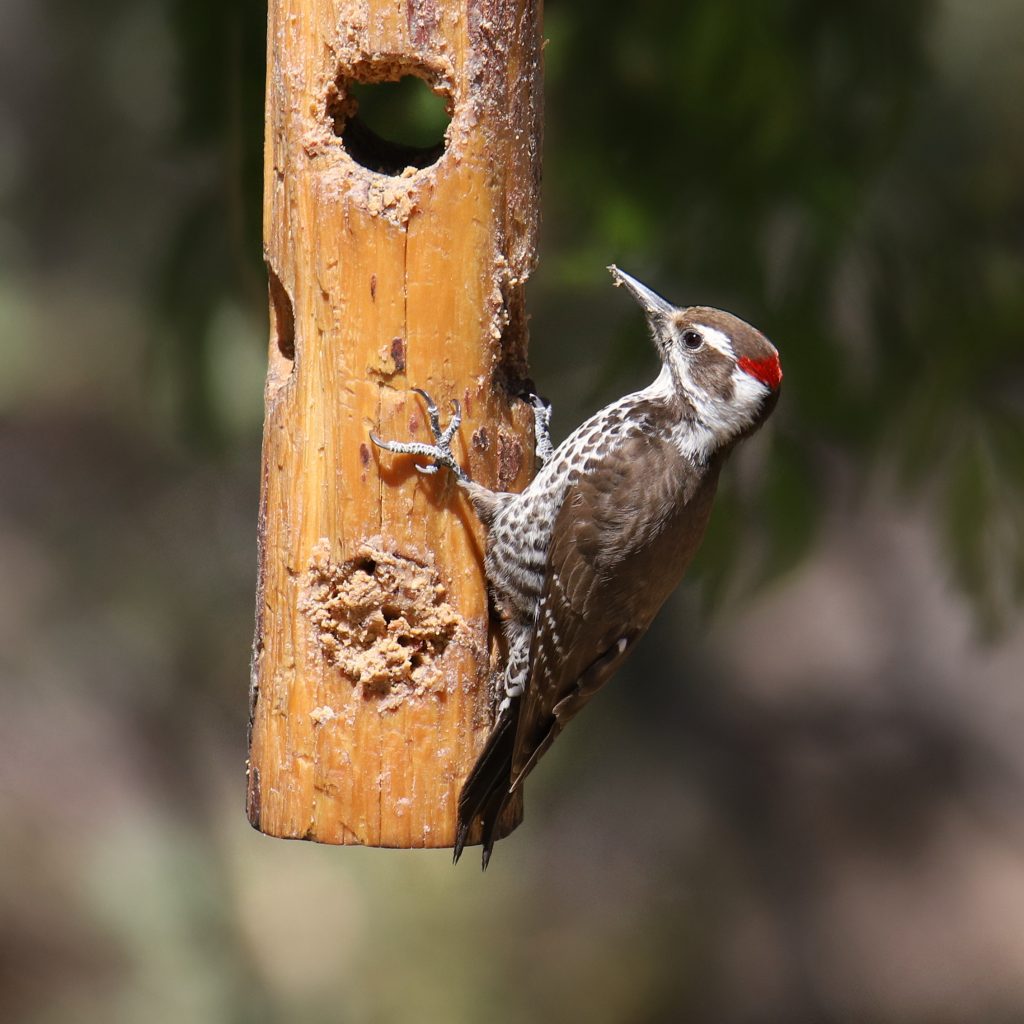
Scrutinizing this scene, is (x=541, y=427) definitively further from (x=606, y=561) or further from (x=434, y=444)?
(x=434, y=444)

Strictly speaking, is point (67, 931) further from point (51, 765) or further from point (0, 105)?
point (0, 105)

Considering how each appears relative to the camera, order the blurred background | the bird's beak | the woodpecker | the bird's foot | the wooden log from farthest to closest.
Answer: the blurred background → the bird's beak → the bird's foot → the woodpecker → the wooden log

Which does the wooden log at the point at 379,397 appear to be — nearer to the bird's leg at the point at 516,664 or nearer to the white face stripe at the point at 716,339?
the bird's leg at the point at 516,664

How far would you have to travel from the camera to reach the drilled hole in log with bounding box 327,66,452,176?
105 inches

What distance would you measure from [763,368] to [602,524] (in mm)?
488

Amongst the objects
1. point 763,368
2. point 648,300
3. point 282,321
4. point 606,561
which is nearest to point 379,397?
point 282,321

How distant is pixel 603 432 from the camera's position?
9.90 feet

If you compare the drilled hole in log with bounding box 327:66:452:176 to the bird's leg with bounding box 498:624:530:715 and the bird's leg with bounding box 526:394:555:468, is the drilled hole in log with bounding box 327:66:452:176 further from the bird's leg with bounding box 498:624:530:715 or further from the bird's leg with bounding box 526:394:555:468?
the bird's leg with bounding box 498:624:530:715

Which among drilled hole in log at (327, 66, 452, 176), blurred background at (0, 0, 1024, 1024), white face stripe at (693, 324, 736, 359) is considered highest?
drilled hole in log at (327, 66, 452, 176)

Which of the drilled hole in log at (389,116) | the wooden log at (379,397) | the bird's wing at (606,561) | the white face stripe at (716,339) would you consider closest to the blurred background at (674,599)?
the drilled hole in log at (389,116)

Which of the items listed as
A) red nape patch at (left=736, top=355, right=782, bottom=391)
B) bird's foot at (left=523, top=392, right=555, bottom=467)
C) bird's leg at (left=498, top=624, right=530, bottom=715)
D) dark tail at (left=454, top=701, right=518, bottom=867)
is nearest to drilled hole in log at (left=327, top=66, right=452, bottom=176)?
bird's foot at (left=523, top=392, right=555, bottom=467)

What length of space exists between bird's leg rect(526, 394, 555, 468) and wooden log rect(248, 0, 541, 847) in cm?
18

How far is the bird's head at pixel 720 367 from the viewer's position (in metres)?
2.99

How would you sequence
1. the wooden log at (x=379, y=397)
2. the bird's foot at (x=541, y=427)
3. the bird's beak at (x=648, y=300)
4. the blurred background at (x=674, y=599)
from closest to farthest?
the wooden log at (x=379, y=397) < the bird's foot at (x=541, y=427) < the bird's beak at (x=648, y=300) < the blurred background at (x=674, y=599)
